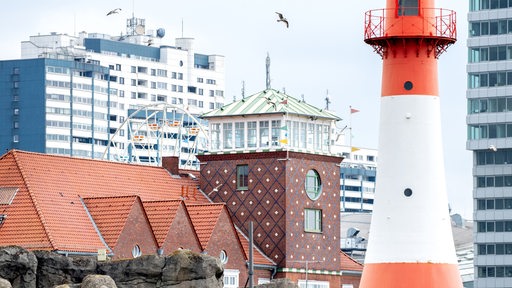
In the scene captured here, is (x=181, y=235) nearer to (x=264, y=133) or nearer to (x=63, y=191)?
(x=63, y=191)

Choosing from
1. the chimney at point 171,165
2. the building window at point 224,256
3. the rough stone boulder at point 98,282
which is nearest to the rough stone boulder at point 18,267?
the rough stone boulder at point 98,282

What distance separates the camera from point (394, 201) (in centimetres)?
7475

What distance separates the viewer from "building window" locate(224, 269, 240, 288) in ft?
347

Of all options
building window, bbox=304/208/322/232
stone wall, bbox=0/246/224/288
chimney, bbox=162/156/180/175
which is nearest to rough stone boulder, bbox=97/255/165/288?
stone wall, bbox=0/246/224/288

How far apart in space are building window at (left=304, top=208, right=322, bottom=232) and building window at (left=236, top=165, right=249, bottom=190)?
3948mm

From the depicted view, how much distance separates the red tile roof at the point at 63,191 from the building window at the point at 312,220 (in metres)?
6.12

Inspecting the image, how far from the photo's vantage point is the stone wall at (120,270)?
70562 mm

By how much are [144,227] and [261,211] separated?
39.9ft

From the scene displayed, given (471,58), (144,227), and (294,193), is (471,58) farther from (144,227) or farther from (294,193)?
(144,227)

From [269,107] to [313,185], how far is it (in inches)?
217

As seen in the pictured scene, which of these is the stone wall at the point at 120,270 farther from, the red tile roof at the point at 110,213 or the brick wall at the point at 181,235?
the brick wall at the point at 181,235

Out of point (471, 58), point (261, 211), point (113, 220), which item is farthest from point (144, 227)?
point (471, 58)

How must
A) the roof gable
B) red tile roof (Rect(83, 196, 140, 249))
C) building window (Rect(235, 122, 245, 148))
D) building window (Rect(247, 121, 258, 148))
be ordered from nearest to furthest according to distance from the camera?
1. the roof gable
2. red tile roof (Rect(83, 196, 140, 249))
3. building window (Rect(247, 121, 258, 148))
4. building window (Rect(235, 122, 245, 148))

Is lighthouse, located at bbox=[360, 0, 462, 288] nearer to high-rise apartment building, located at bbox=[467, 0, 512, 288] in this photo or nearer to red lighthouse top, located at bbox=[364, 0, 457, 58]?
red lighthouse top, located at bbox=[364, 0, 457, 58]
